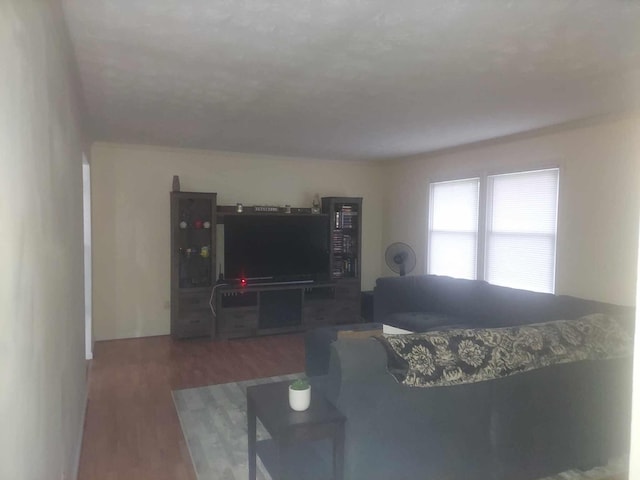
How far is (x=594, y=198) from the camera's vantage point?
159 inches

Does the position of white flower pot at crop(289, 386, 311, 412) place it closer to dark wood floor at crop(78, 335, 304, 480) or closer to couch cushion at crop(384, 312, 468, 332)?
dark wood floor at crop(78, 335, 304, 480)

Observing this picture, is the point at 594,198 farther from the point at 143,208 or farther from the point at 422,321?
the point at 143,208

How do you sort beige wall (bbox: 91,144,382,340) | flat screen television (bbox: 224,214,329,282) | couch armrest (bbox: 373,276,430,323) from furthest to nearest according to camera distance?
flat screen television (bbox: 224,214,329,282) → beige wall (bbox: 91,144,382,340) → couch armrest (bbox: 373,276,430,323)

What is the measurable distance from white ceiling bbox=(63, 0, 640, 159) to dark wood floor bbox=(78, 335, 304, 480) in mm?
2398

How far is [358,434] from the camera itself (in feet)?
7.06

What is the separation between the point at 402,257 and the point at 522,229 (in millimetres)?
1619

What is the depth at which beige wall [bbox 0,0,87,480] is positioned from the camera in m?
1.06

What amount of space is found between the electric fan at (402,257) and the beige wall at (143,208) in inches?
67.9

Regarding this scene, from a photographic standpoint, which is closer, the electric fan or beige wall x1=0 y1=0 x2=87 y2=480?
beige wall x1=0 y1=0 x2=87 y2=480

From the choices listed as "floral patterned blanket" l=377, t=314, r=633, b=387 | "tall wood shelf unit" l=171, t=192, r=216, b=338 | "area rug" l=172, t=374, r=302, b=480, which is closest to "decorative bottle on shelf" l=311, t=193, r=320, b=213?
"tall wood shelf unit" l=171, t=192, r=216, b=338

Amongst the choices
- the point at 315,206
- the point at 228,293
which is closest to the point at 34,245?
the point at 228,293

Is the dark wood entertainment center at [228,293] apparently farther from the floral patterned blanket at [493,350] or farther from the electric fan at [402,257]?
the floral patterned blanket at [493,350]

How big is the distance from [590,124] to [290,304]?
3877mm

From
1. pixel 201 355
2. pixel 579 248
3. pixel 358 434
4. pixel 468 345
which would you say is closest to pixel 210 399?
pixel 201 355
